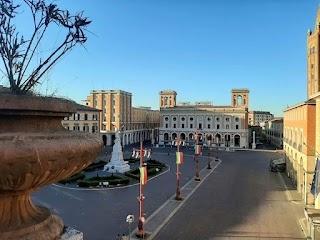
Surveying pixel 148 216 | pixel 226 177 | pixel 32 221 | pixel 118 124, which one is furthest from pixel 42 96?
pixel 118 124

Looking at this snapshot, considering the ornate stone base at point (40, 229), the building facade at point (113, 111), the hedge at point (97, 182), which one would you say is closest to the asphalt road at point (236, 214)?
the hedge at point (97, 182)

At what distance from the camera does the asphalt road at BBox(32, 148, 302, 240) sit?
16.8 metres

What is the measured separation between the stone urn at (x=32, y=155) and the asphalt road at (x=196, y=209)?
12318 mm

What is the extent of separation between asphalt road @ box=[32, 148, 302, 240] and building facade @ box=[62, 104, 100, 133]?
36.6 meters

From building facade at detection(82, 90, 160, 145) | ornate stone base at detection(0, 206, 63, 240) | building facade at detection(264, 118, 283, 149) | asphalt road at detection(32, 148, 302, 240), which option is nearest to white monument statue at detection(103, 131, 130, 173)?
asphalt road at detection(32, 148, 302, 240)

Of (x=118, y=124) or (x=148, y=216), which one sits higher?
(x=118, y=124)

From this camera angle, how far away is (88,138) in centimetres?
453

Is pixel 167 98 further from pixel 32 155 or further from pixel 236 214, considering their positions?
pixel 32 155

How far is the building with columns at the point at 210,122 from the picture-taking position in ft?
259

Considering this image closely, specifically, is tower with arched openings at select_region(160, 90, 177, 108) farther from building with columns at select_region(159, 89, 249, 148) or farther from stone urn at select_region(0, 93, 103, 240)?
stone urn at select_region(0, 93, 103, 240)

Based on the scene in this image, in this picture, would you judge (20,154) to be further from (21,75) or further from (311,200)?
(311,200)

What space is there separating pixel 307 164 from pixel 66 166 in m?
23.4

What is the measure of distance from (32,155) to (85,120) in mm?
65277

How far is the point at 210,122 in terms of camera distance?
81750mm
